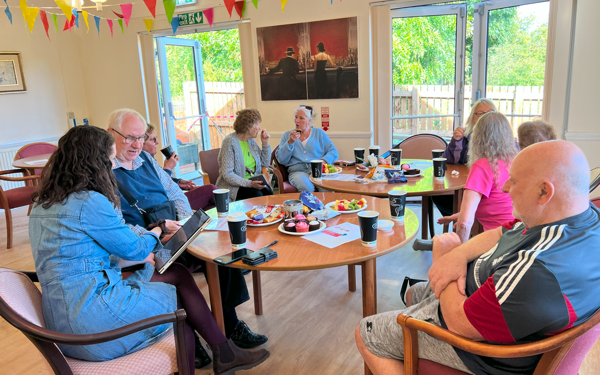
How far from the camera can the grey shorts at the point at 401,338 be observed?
1.22 m

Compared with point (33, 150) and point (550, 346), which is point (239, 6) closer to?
point (33, 150)

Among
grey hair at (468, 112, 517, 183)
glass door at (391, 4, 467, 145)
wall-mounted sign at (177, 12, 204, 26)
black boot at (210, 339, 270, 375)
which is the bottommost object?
black boot at (210, 339, 270, 375)

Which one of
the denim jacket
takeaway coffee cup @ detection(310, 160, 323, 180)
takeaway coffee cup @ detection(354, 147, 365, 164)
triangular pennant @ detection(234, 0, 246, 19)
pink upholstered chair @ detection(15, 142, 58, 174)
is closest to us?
the denim jacket

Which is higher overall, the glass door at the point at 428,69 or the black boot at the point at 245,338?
the glass door at the point at 428,69

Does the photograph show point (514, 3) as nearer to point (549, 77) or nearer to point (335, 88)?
point (549, 77)

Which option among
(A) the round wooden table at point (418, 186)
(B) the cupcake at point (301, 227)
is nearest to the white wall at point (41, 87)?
(A) the round wooden table at point (418, 186)

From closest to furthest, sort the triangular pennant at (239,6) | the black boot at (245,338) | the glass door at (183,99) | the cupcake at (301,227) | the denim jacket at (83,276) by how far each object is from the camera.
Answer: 1. the denim jacket at (83,276)
2. the cupcake at (301,227)
3. the black boot at (245,338)
4. the triangular pennant at (239,6)
5. the glass door at (183,99)

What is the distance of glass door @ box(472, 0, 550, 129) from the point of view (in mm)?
4125

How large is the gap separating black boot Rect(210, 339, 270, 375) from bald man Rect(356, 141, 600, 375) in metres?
0.88

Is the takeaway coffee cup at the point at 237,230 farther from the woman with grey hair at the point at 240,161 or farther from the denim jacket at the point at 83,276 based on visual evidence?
the woman with grey hair at the point at 240,161

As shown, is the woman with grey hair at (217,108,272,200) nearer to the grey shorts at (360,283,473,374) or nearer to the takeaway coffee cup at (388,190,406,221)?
the takeaway coffee cup at (388,190,406,221)

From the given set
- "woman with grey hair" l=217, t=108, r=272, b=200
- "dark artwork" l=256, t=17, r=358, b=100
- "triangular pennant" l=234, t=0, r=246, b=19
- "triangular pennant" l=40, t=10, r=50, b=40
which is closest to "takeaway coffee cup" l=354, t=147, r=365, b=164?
"woman with grey hair" l=217, t=108, r=272, b=200

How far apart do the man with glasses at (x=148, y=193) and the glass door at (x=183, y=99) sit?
3.62 metres

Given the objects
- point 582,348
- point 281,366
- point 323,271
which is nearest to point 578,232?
point 582,348
